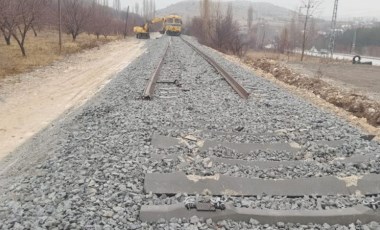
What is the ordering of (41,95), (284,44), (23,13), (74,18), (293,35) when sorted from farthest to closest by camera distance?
(293,35) < (284,44) < (74,18) < (23,13) < (41,95)

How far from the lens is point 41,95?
44.0ft

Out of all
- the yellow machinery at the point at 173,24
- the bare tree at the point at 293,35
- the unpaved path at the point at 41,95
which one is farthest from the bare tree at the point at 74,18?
the bare tree at the point at 293,35

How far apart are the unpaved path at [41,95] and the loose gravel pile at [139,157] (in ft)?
4.88

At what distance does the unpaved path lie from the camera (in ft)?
30.6

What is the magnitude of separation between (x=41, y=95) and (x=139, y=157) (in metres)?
9.04

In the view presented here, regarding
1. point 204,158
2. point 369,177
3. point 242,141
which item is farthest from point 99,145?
point 369,177

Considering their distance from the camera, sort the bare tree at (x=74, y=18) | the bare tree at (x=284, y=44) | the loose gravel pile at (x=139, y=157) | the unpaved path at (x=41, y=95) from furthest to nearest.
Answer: the bare tree at (x=284, y=44) < the bare tree at (x=74, y=18) < the unpaved path at (x=41, y=95) < the loose gravel pile at (x=139, y=157)

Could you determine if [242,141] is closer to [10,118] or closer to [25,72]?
[10,118]

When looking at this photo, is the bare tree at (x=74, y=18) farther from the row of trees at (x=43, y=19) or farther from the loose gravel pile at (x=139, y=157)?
the loose gravel pile at (x=139, y=157)

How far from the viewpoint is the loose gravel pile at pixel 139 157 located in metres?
4.05

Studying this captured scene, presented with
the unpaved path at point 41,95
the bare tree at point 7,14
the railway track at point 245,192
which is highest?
the bare tree at point 7,14

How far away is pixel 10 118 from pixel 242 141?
22.1ft

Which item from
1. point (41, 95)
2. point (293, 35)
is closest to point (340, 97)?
point (41, 95)

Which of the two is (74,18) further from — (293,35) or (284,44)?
(293,35)
